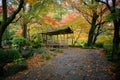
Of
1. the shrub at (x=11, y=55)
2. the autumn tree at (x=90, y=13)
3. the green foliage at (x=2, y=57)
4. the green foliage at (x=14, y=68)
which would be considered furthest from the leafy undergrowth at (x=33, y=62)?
the autumn tree at (x=90, y=13)

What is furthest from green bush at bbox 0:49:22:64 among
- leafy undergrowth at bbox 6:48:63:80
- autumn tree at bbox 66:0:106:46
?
autumn tree at bbox 66:0:106:46

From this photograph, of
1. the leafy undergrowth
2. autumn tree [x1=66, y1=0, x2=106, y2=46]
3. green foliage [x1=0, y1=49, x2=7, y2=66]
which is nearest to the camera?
the leafy undergrowth

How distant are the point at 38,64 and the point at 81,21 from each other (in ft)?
49.5

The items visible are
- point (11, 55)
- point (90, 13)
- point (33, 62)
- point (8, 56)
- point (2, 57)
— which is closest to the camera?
point (2, 57)

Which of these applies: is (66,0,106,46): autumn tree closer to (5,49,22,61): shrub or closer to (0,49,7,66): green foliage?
(5,49,22,61): shrub

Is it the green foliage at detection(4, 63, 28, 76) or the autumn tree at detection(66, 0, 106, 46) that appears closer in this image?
the green foliage at detection(4, 63, 28, 76)

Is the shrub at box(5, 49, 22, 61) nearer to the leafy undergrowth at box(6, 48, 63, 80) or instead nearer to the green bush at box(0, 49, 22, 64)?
the green bush at box(0, 49, 22, 64)

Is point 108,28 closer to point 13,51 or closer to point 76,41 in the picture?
point 76,41

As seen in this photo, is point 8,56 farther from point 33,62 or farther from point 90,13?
point 90,13

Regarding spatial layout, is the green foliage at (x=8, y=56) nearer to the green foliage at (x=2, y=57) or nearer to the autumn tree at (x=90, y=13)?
the green foliage at (x=2, y=57)

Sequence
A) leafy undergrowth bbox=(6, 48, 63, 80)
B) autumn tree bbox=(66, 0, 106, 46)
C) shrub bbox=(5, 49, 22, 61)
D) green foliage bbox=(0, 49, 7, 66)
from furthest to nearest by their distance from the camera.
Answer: autumn tree bbox=(66, 0, 106, 46), shrub bbox=(5, 49, 22, 61), green foliage bbox=(0, 49, 7, 66), leafy undergrowth bbox=(6, 48, 63, 80)

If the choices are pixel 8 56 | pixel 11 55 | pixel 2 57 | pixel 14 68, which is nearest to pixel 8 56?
pixel 8 56

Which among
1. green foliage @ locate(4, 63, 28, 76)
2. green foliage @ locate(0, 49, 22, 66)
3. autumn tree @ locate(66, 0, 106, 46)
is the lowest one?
green foliage @ locate(4, 63, 28, 76)

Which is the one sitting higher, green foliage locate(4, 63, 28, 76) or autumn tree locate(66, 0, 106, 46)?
autumn tree locate(66, 0, 106, 46)
